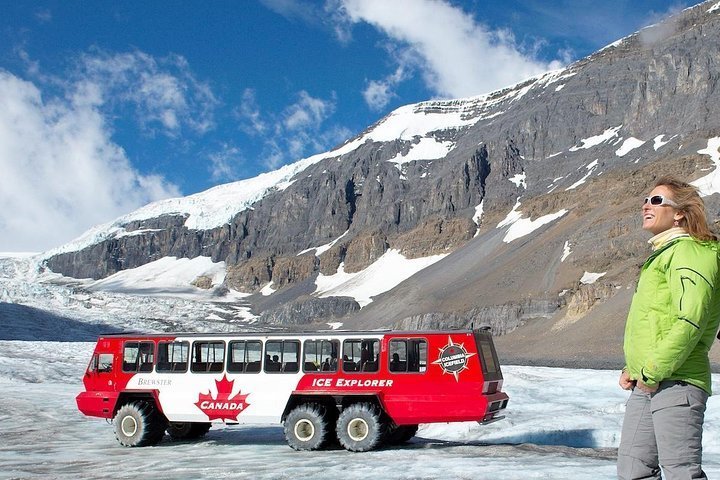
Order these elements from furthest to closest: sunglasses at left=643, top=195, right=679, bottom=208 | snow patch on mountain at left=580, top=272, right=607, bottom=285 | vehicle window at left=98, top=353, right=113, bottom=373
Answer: snow patch on mountain at left=580, top=272, right=607, bottom=285
vehicle window at left=98, top=353, right=113, bottom=373
sunglasses at left=643, top=195, right=679, bottom=208

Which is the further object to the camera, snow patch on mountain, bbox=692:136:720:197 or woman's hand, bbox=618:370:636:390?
snow patch on mountain, bbox=692:136:720:197

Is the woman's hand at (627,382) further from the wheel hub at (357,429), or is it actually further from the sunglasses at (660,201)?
the wheel hub at (357,429)

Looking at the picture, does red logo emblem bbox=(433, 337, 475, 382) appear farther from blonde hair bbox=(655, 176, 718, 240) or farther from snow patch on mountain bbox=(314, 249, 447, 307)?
snow patch on mountain bbox=(314, 249, 447, 307)

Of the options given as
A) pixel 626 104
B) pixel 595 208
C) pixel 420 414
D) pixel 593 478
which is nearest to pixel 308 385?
pixel 420 414

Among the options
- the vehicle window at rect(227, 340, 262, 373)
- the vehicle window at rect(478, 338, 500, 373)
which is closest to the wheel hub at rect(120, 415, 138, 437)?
the vehicle window at rect(227, 340, 262, 373)

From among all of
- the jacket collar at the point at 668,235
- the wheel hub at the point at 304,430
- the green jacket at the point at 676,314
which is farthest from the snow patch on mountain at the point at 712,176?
the green jacket at the point at 676,314

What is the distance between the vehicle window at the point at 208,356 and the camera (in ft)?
54.0

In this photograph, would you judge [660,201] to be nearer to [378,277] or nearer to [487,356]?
[487,356]

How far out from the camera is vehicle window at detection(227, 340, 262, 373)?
635 inches

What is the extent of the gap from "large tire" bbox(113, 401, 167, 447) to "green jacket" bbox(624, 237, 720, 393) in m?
13.9

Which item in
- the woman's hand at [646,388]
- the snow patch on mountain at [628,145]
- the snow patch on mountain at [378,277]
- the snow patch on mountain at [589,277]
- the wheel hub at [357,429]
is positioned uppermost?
the snow patch on mountain at [628,145]

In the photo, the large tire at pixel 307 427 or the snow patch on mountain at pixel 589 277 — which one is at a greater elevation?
the snow patch on mountain at pixel 589 277

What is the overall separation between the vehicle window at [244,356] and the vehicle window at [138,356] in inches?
91.5

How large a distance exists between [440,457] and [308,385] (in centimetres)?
383
